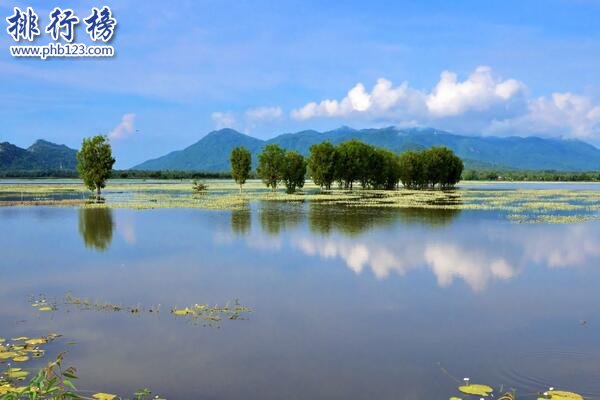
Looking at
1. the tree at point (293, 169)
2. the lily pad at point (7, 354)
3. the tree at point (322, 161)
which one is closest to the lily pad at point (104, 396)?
the lily pad at point (7, 354)

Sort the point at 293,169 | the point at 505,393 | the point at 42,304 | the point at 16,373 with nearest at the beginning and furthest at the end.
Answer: the point at 505,393
the point at 16,373
the point at 42,304
the point at 293,169

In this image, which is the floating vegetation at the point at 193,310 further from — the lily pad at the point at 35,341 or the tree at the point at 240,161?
the tree at the point at 240,161

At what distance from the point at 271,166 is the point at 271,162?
31.9 inches

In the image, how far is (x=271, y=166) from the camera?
3622 inches

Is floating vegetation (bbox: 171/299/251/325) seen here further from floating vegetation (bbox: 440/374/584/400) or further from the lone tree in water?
the lone tree in water

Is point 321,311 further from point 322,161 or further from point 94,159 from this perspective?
point 322,161

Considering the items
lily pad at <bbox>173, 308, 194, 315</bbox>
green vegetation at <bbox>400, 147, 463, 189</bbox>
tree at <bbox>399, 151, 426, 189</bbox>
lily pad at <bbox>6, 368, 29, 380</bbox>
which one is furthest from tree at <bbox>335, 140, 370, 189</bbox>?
lily pad at <bbox>6, 368, 29, 380</bbox>

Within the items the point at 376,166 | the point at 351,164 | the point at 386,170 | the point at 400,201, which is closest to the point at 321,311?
the point at 400,201

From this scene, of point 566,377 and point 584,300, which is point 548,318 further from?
point 566,377

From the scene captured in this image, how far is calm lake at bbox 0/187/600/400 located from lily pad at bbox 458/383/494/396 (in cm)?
19

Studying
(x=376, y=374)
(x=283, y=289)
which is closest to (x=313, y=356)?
(x=376, y=374)

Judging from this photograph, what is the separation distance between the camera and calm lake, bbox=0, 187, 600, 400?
9.49m

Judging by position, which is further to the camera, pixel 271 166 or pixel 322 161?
pixel 322 161

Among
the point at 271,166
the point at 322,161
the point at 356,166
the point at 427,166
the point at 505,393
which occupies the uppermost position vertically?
the point at 322,161
